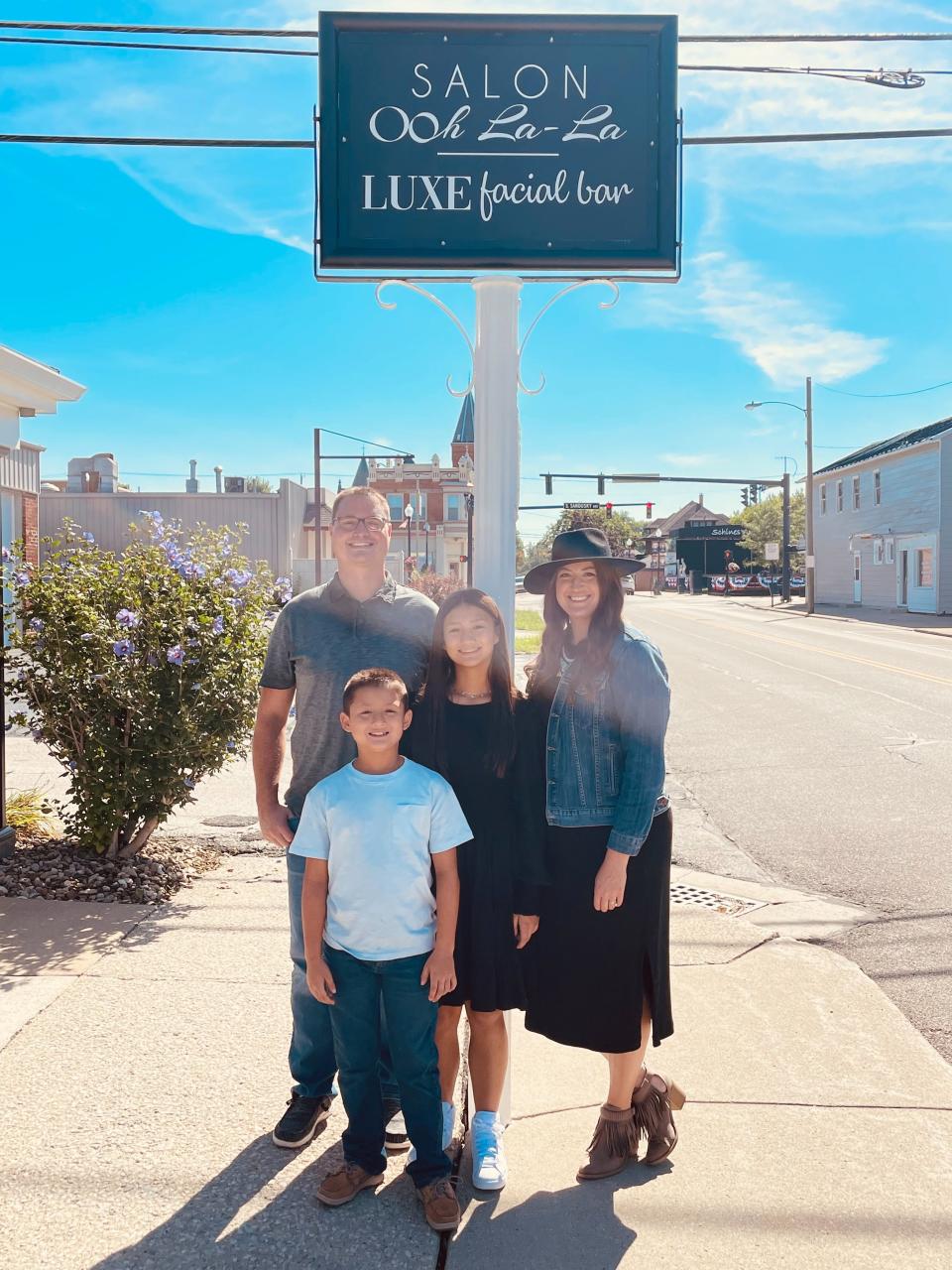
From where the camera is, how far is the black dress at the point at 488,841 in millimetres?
2879

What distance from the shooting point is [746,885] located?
20.5 ft

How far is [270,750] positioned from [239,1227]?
4.41 ft

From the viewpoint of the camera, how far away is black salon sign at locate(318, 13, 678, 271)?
136 inches

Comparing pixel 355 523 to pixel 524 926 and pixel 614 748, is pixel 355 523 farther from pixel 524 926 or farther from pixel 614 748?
pixel 524 926

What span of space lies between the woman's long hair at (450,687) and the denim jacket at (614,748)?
15 centimetres

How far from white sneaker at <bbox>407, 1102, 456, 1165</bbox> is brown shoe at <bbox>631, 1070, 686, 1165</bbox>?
0.53 metres

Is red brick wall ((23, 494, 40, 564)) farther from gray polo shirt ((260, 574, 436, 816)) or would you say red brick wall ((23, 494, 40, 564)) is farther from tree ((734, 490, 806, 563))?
tree ((734, 490, 806, 563))

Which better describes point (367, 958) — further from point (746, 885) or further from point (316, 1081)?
point (746, 885)

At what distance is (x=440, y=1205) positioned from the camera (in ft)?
8.73

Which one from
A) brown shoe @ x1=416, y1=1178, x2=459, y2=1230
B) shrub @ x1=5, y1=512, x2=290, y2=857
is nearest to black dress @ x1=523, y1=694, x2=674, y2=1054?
brown shoe @ x1=416, y1=1178, x2=459, y2=1230

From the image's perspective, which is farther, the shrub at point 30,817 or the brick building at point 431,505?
the brick building at point 431,505

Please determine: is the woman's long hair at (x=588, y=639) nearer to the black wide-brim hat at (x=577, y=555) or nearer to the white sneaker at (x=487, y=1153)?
the black wide-brim hat at (x=577, y=555)

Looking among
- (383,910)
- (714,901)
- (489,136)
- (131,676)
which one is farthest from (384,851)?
(714,901)

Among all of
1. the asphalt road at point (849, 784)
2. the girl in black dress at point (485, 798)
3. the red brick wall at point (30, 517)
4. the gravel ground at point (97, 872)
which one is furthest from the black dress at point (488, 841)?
the red brick wall at point (30, 517)
